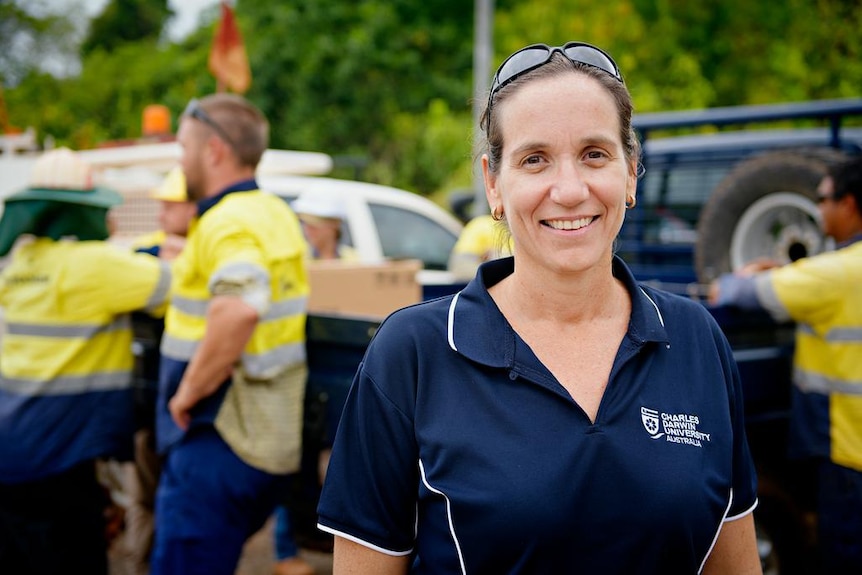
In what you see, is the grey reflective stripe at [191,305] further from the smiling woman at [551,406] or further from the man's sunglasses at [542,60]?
the man's sunglasses at [542,60]

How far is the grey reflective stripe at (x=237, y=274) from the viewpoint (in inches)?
128

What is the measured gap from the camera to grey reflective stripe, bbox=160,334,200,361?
344cm

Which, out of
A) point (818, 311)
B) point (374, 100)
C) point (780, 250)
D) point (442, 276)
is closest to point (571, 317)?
point (818, 311)

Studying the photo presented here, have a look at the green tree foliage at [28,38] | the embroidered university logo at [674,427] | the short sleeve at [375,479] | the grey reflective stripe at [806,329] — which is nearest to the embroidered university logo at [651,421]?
the embroidered university logo at [674,427]

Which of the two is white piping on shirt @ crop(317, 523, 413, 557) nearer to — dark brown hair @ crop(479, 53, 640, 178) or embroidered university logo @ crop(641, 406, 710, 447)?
embroidered university logo @ crop(641, 406, 710, 447)

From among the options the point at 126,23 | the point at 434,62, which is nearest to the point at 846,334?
the point at 434,62

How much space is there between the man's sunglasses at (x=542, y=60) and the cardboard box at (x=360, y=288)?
2.75 meters

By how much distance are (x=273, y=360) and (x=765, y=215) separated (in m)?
3.39

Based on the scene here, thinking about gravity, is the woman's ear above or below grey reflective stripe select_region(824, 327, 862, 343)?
above

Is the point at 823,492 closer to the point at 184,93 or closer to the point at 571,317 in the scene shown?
Answer: the point at 571,317

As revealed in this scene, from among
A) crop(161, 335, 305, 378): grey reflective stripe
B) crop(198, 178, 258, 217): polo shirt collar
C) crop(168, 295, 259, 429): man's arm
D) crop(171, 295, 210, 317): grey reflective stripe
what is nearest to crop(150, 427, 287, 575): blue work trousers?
crop(168, 295, 259, 429): man's arm

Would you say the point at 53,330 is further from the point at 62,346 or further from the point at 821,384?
the point at 821,384

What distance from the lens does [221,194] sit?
3617 millimetres

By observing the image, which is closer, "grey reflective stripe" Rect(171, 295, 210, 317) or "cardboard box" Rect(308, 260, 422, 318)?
"grey reflective stripe" Rect(171, 295, 210, 317)
